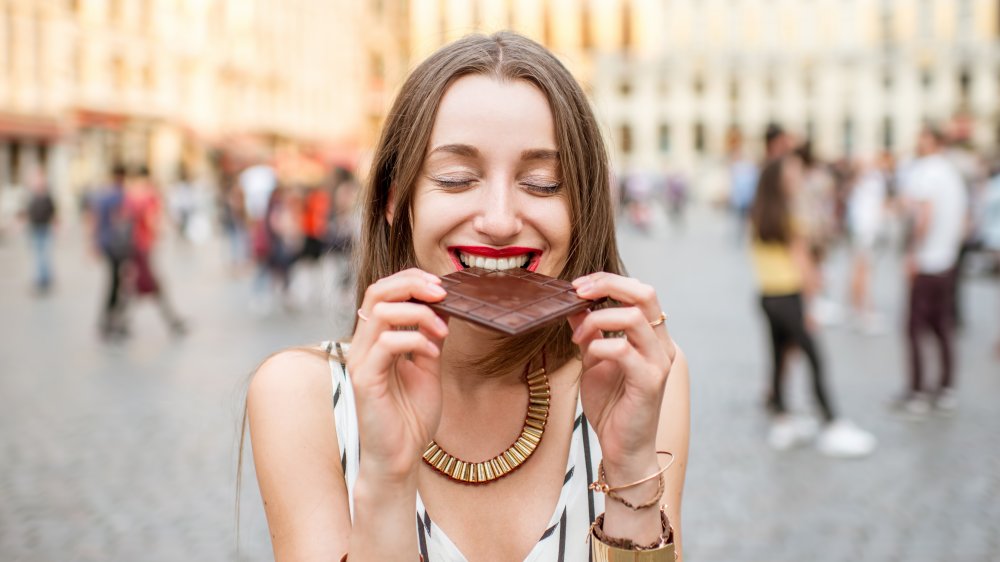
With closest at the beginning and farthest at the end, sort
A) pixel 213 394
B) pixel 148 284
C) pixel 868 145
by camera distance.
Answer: pixel 213 394 → pixel 148 284 → pixel 868 145

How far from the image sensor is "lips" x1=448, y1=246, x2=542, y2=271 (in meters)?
1.61

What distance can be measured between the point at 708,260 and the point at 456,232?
55.3 feet

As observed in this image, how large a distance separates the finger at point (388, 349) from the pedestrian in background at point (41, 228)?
12826mm

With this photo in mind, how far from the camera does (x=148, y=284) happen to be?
31.0ft

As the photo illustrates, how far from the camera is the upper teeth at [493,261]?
161cm

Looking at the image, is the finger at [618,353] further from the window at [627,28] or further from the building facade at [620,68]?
the window at [627,28]

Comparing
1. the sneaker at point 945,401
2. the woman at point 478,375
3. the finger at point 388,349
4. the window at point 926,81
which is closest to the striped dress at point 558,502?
the woman at point 478,375

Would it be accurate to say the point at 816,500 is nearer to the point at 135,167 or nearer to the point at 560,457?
the point at 560,457

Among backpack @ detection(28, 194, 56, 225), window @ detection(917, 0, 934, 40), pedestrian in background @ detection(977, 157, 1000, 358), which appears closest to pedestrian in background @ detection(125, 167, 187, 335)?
backpack @ detection(28, 194, 56, 225)

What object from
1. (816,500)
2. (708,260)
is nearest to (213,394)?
(816,500)

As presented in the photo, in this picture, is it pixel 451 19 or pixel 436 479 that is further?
pixel 451 19

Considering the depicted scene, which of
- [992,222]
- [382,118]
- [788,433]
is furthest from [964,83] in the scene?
[382,118]

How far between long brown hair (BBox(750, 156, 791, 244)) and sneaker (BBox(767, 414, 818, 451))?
1085 millimetres

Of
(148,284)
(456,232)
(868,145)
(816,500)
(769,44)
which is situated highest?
(769,44)
